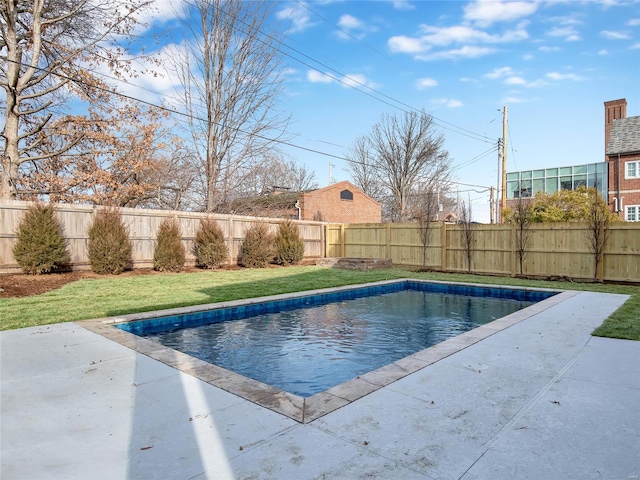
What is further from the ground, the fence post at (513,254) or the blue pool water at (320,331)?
the fence post at (513,254)

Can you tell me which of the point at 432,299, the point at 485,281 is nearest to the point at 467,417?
the point at 432,299

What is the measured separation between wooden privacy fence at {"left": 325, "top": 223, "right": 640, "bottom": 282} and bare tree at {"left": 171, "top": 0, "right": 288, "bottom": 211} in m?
5.81

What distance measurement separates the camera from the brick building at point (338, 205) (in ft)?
76.5

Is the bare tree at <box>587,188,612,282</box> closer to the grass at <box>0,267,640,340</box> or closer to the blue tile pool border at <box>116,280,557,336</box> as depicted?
the grass at <box>0,267,640,340</box>

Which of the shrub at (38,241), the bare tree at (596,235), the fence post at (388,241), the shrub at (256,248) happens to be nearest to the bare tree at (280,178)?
the shrub at (256,248)

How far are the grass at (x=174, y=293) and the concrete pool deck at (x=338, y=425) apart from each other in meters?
1.83

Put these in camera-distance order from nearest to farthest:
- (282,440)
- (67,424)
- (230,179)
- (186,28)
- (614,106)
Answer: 1. (282,440)
2. (67,424)
3. (186,28)
4. (230,179)
5. (614,106)

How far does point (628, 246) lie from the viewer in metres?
10.0

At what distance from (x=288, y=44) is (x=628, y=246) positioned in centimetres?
1393

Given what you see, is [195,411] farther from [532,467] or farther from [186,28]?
[186,28]

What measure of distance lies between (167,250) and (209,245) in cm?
147

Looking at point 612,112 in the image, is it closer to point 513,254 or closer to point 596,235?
point 513,254

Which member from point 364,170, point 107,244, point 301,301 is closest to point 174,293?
point 301,301

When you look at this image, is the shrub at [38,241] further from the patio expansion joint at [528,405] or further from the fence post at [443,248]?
the fence post at [443,248]
